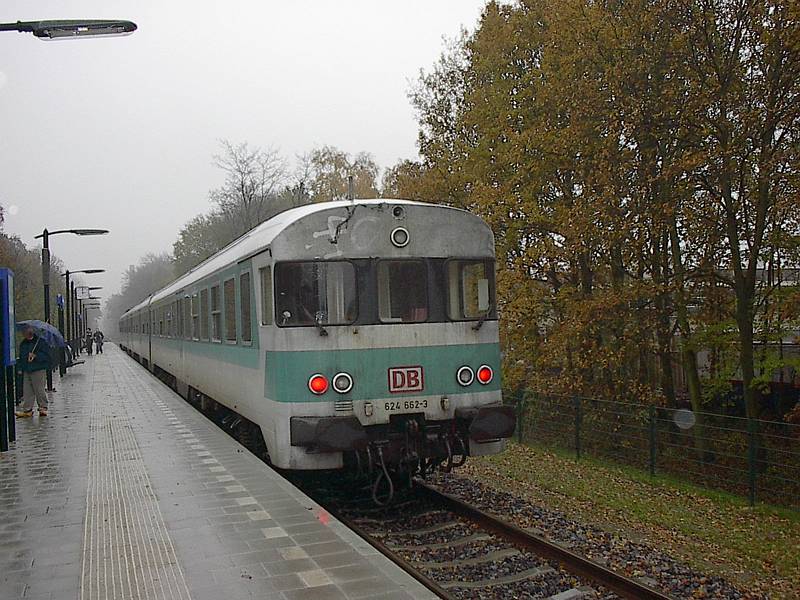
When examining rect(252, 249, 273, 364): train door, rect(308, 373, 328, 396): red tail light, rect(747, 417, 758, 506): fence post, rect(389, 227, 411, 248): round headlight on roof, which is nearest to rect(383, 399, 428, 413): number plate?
rect(308, 373, 328, 396): red tail light

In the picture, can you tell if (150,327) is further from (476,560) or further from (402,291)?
(476,560)

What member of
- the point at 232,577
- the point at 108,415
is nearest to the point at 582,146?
the point at 108,415

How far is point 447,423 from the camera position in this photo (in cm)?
913

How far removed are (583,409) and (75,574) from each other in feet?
39.9

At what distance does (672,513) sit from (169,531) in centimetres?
694

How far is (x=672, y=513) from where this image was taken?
431 inches

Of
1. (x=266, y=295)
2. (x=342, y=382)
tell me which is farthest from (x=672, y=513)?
(x=266, y=295)

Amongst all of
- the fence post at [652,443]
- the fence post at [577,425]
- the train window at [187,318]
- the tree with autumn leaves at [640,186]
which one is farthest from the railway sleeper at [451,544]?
the train window at [187,318]

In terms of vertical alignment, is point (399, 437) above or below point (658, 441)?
above

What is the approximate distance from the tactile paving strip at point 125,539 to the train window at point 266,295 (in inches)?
86.3

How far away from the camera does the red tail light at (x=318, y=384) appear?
8.61 meters

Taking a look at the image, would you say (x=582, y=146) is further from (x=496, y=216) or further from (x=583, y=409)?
(x=583, y=409)

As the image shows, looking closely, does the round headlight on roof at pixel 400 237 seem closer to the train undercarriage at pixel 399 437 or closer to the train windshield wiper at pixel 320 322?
the train windshield wiper at pixel 320 322

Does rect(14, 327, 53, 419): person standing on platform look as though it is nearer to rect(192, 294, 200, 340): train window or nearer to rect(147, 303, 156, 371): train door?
rect(192, 294, 200, 340): train window
